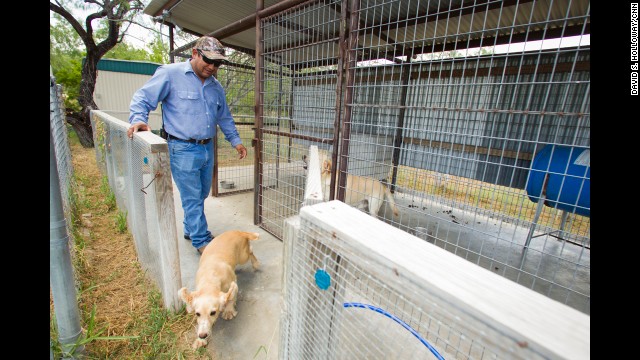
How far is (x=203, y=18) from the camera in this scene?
4.60 m

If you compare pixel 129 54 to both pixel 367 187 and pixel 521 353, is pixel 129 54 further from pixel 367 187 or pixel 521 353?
pixel 521 353

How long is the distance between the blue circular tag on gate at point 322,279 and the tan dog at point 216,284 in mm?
1444

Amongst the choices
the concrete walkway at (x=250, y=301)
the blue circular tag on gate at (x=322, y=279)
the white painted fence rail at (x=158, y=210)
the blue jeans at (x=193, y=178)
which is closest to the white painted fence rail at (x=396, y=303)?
the blue circular tag on gate at (x=322, y=279)

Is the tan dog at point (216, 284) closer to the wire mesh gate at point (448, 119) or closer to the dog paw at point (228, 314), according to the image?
the dog paw at point (228, 314)

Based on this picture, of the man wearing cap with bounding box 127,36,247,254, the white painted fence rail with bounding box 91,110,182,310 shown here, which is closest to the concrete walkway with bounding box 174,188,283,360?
the white painted fence rail with bounding box 91,110,182,310

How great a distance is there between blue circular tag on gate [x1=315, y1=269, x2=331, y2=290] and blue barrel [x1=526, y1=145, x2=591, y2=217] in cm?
207

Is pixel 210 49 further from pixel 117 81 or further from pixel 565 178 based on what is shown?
pixel 117 81

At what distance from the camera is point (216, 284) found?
80.9 inches

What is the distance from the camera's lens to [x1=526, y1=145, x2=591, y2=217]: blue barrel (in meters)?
2.20

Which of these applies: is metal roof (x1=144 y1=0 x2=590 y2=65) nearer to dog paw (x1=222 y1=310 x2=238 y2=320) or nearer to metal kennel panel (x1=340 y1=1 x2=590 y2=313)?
metal kennel panel (x1=340 y1=1 x2=590 y2=313)

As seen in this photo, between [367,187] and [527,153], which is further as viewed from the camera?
[527,153]
